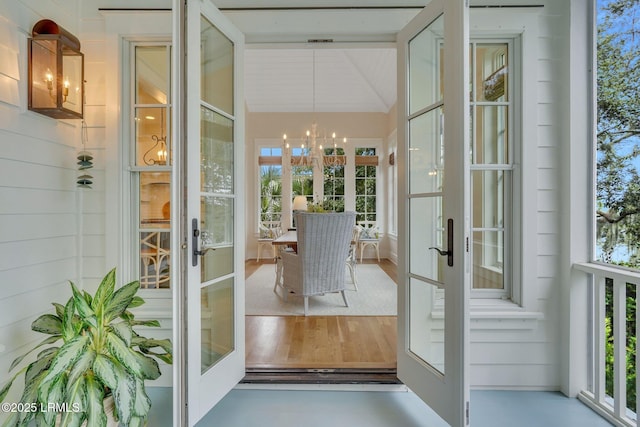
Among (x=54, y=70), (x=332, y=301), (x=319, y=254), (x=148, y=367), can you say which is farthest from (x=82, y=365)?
(x=332, y=301)

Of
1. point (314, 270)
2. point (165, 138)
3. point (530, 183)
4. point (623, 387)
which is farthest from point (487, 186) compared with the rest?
point (165, 138)

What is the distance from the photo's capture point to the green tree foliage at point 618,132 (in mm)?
1832

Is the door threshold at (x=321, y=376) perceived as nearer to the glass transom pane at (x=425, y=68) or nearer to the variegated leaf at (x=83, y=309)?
the variegated leaf at (x=83, y=309)

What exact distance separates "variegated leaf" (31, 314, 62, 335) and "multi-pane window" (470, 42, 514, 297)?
251 centimetres

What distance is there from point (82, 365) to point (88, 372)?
0.22ft

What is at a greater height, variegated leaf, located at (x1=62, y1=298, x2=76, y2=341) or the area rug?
variegated leaf, located at (x1=62, y1=298, x2=76, y2=341)

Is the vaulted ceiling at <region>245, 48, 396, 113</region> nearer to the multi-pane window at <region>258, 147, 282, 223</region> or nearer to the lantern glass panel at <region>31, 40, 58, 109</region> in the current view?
the multi-pane window at <region>258, 147, 282, 223</region>

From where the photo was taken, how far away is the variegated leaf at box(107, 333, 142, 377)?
1454 mm

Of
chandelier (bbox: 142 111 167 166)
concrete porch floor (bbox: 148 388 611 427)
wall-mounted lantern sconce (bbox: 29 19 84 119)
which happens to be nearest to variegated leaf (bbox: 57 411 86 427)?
concrete porch floor (bbox: 148 388 611 427)

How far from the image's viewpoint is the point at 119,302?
162cm

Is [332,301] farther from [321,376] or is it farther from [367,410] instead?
[367,410]

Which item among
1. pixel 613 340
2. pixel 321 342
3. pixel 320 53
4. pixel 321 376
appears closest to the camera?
pixel 613 340

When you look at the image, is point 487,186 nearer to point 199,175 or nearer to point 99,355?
point 199,175

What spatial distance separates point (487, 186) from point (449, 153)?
2.61 feet
